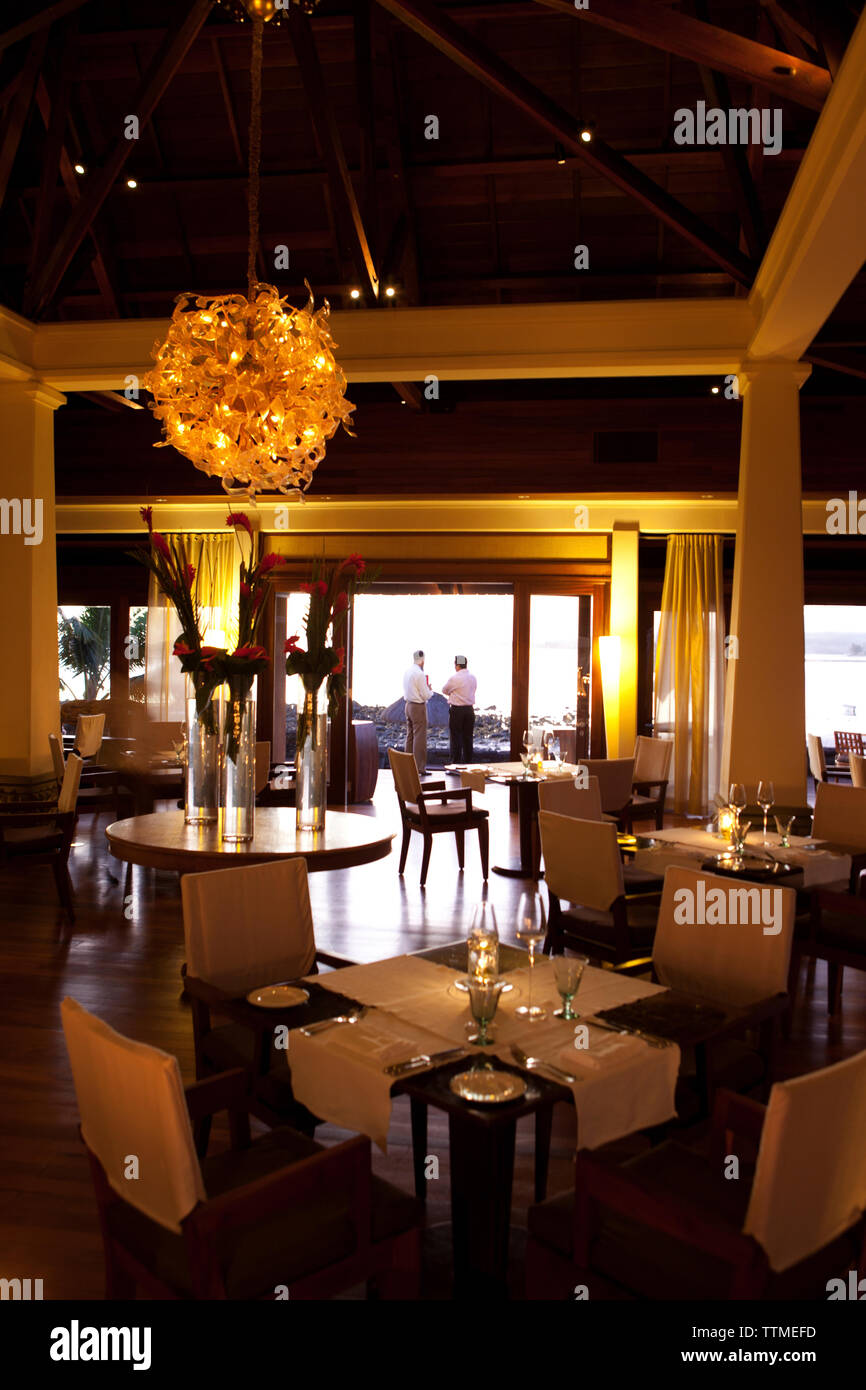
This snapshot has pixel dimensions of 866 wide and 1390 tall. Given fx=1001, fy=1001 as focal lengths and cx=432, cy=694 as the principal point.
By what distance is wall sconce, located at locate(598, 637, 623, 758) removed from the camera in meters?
10.1

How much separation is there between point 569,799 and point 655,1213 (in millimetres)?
4070

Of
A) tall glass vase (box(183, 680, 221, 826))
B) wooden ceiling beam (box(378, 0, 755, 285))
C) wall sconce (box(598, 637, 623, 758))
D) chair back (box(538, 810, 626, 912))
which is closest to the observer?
tall glass vase (box(183, 680, 221, 826))

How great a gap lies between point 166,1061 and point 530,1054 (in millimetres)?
827

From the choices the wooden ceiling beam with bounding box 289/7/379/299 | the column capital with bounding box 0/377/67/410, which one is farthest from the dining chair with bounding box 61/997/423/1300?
the column capital with bounding box 0/377/67/410

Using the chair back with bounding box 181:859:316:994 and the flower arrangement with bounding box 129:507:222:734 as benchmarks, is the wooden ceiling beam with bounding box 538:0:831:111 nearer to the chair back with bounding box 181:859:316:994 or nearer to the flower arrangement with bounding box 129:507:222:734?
the flower arrangement with bounding box 129:507:222:734

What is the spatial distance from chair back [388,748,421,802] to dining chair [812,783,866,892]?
9.29 feet

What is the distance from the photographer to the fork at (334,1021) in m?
2.34

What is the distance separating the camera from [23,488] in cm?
727

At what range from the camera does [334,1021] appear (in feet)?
7.88

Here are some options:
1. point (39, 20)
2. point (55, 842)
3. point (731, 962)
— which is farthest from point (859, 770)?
point (39, 20)
